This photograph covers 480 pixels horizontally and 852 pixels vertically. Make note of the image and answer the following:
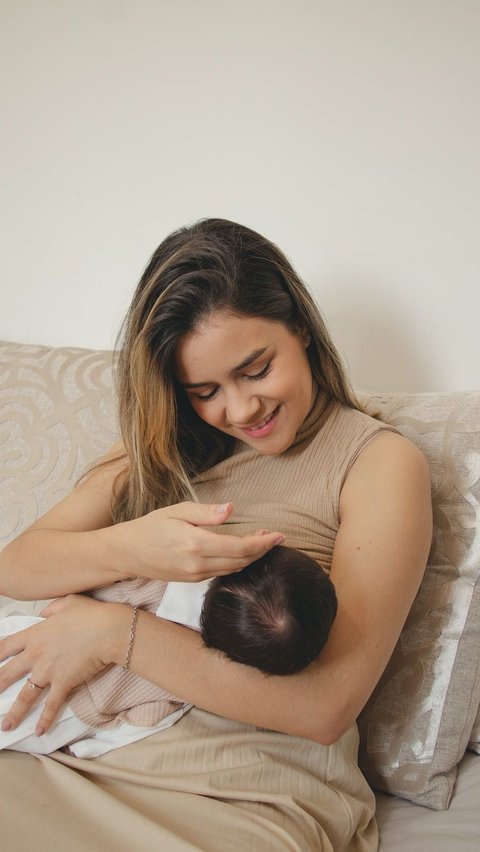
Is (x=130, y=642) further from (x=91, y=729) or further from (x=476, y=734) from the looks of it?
(x=476, y=734)

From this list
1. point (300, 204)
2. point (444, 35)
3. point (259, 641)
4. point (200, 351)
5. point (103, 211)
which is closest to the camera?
point (259, 641)

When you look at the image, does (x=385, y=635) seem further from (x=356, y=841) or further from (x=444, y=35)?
(x=444, y=35)

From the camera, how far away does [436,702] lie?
1.27 m

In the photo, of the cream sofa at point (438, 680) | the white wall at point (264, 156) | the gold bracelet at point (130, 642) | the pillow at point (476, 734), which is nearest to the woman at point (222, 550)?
the gold bracelet at point (130, 642)

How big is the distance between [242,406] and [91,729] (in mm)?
550

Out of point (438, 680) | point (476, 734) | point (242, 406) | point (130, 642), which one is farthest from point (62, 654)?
point (476, 734)

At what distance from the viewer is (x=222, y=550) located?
0.97 meters

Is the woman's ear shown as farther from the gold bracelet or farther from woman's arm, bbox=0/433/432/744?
the gold bracelet

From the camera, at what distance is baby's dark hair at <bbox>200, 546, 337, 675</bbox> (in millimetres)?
960

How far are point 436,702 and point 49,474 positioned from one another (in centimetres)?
89

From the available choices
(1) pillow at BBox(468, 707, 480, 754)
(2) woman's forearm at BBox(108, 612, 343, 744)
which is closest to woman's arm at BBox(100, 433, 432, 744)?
(2) woman's forearm at BBox(108, 612, 343, 744)

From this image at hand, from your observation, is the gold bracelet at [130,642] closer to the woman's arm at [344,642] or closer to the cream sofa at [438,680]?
the woman's arm at [344,642]

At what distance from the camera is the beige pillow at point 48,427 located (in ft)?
5.24

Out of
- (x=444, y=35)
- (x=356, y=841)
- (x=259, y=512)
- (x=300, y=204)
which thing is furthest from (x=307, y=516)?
(x=444, y=35)
